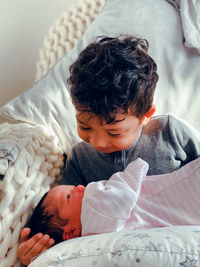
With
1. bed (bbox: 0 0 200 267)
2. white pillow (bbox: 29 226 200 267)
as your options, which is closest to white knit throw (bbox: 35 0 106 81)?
bed (bbox: 0 0 200 267)

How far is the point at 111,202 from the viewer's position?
2.44 ft

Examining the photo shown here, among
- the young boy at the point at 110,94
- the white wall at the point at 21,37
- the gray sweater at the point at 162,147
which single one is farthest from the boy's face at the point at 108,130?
the white wall at the point at 21,37

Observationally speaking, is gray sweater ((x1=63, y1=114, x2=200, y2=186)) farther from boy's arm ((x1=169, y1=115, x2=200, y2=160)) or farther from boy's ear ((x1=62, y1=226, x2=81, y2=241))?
boy's ear ((x1=62, y1=226, x2=81, y2=241))

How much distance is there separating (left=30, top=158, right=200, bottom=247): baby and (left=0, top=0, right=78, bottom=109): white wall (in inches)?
24.7

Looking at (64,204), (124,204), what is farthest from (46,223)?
(124,204)

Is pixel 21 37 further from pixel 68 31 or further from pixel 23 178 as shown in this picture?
pixel 23 178

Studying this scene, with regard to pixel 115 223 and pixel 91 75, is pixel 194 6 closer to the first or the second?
pixel 91 75

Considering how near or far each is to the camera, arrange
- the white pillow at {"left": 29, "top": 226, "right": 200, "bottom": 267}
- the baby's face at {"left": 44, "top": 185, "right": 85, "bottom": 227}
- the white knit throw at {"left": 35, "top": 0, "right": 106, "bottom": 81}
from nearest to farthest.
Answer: the white pillow at {"left": 29, "top": 226, "right": 200, "bottom": 267}, the baby's face at {"left": 44, "top": 185, "right": 85, "bottom": 227}, the white knit throw at {"left": 35, "top": 0, "right": 106, "bottom": 81}

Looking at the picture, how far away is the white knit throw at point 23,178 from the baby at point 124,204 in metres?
0.04

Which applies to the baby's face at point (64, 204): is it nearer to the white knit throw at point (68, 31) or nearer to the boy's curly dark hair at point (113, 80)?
the boy's curly dark hair at point (113, 80)

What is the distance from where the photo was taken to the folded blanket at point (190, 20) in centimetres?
98

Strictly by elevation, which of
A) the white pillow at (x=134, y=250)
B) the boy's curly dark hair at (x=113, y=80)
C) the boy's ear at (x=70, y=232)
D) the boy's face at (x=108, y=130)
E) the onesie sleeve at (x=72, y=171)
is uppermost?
the boy's curly dark hair at (x=113, y=80)

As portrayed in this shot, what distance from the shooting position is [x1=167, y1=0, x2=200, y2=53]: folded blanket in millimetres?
980

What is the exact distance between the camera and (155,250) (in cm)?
53
